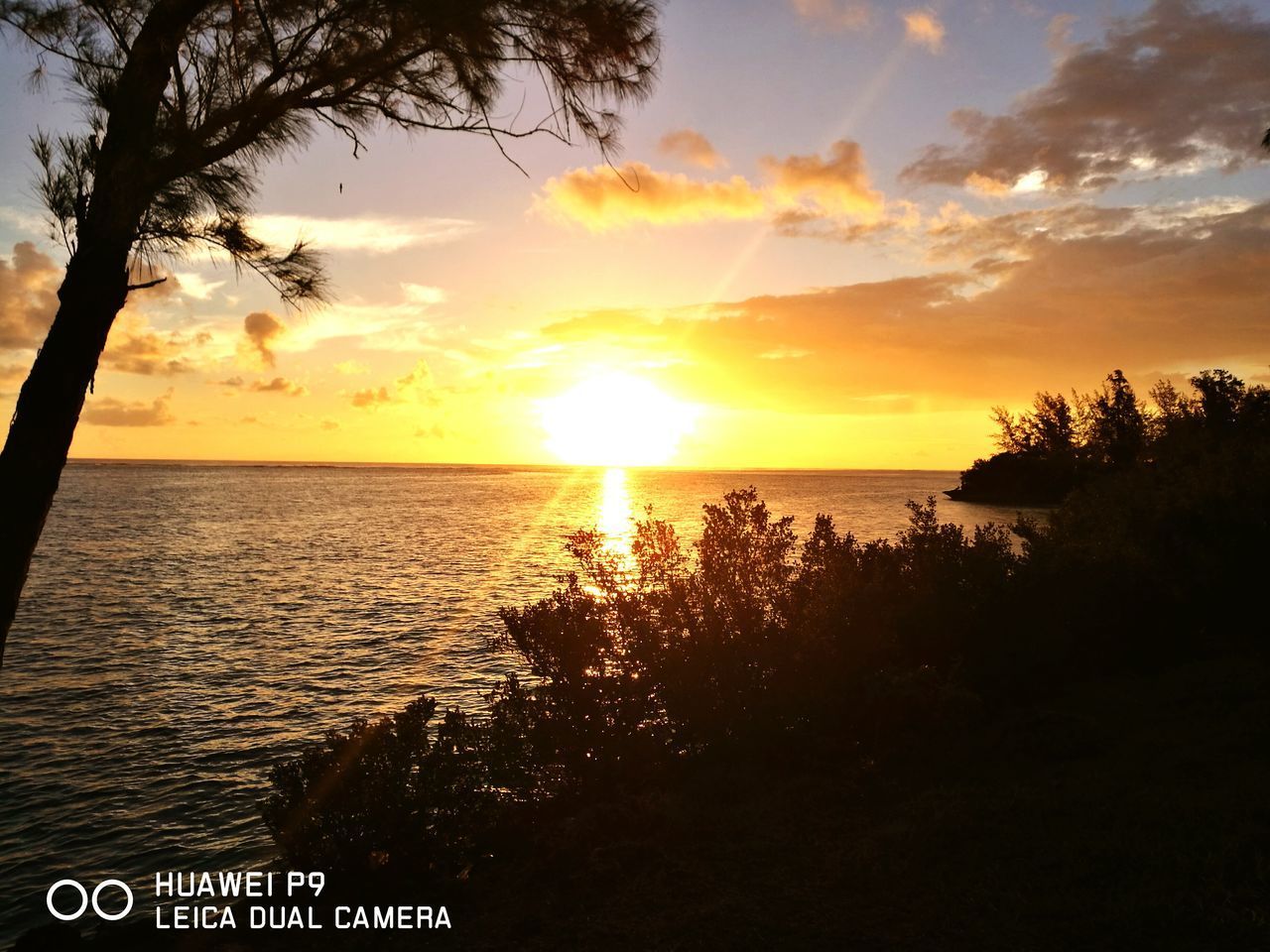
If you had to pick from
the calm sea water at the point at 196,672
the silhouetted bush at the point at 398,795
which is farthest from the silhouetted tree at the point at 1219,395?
the silhouetted bush at the point at 398,795

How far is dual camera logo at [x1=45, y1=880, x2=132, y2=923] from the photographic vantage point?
10453 millimetres

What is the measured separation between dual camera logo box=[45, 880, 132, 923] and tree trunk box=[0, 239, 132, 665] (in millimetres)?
7421

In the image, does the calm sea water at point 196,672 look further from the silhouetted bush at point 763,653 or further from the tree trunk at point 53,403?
the tree trunk at point 53,403

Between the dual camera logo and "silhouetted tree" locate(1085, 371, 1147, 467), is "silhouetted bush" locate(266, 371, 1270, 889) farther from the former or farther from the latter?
"silhouetted tree" locate(1085, 371, 1147, 467)

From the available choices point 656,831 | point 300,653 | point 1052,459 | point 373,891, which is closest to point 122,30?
point 373,891

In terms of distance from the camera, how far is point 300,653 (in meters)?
24.6

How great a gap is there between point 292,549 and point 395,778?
163ft

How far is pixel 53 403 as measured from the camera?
5.61 meters

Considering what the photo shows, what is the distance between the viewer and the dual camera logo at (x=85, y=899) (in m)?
10.5

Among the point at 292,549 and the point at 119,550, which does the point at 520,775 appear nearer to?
the point at 292,549

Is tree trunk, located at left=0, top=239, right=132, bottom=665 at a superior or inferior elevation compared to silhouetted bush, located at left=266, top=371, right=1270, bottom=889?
superior

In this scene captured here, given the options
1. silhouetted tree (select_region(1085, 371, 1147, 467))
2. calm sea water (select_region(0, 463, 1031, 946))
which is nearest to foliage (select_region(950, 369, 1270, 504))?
silhouetted tree (select_region(1085, 371, 1147, 467))

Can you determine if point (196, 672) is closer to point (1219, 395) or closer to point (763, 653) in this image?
point (763, 653)

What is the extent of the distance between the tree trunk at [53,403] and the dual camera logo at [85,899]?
742cm
